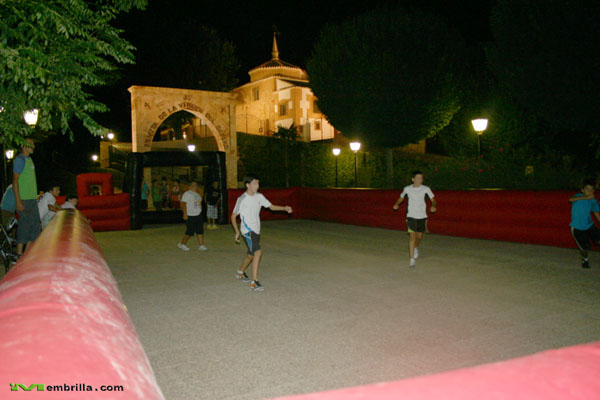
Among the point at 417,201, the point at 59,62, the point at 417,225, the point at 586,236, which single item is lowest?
the point at 586,236

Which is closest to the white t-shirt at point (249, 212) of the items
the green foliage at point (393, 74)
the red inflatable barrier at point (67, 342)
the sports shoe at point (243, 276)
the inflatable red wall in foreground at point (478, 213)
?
the sports shoe at point (243, 276)

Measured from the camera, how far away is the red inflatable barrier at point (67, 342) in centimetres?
137

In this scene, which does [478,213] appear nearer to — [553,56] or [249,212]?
[249,212]

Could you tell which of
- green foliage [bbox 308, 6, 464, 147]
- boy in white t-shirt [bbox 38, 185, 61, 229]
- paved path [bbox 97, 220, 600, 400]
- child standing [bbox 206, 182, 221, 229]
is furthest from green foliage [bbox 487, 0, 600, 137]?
boy in white t-shirt [bbox 38, 185, 61, 229]

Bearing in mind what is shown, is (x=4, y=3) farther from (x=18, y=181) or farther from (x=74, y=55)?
(x=18, y=181)

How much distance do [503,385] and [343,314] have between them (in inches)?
176

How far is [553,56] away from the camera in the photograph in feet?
59.1

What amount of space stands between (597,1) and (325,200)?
12.7 meters

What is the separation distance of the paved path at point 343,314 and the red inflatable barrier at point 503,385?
239 cm

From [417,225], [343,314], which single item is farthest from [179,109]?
[343,314]

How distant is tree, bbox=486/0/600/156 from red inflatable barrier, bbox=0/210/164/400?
1971 cm

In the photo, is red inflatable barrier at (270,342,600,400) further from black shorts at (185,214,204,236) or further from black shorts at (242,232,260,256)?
black shorts at (185,214,204,236)

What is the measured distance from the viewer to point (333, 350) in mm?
4410

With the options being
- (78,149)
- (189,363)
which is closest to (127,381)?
(189,363)
